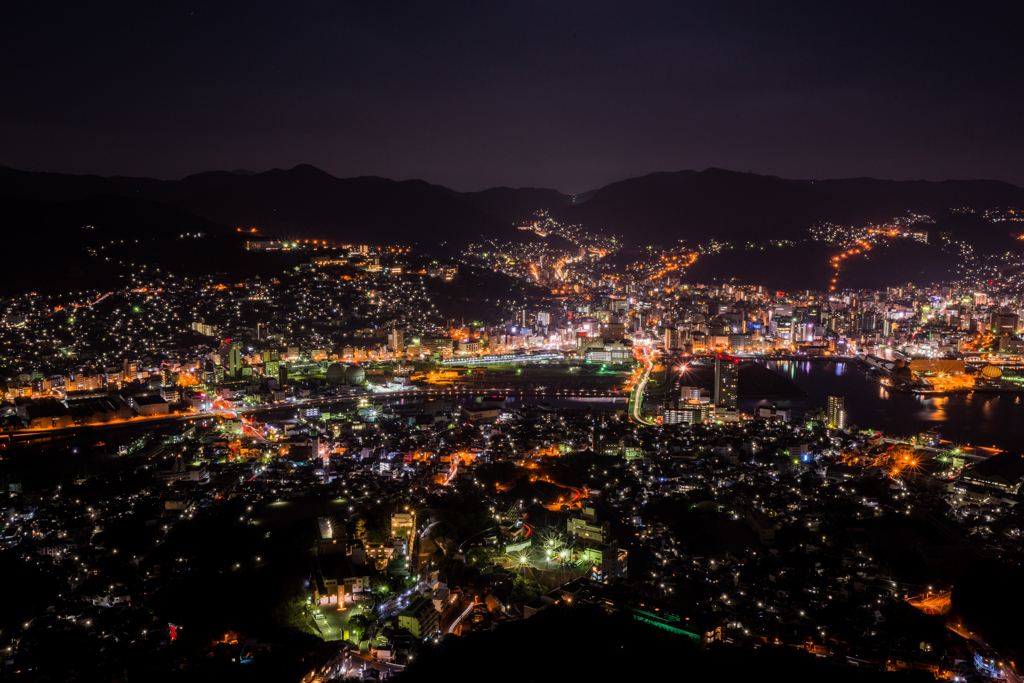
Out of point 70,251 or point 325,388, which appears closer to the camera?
point 325,388

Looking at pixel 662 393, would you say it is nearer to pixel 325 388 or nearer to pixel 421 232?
pixel 325 388

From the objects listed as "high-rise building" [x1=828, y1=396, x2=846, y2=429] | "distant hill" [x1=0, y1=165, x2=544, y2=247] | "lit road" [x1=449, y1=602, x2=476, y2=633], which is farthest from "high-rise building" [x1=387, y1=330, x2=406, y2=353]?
"distant hill" [x1=0, y1=165, x2=544, y2=247]

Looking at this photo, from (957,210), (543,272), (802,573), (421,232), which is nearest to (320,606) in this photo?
(802,573)

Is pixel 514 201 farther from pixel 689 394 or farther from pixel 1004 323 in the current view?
pixel 689 394

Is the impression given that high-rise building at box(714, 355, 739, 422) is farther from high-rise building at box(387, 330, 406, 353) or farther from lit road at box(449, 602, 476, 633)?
high-rise building at box(387, 330, 406, 353)

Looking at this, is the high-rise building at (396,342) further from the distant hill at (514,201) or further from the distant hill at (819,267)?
the distant hill at (514,201)
